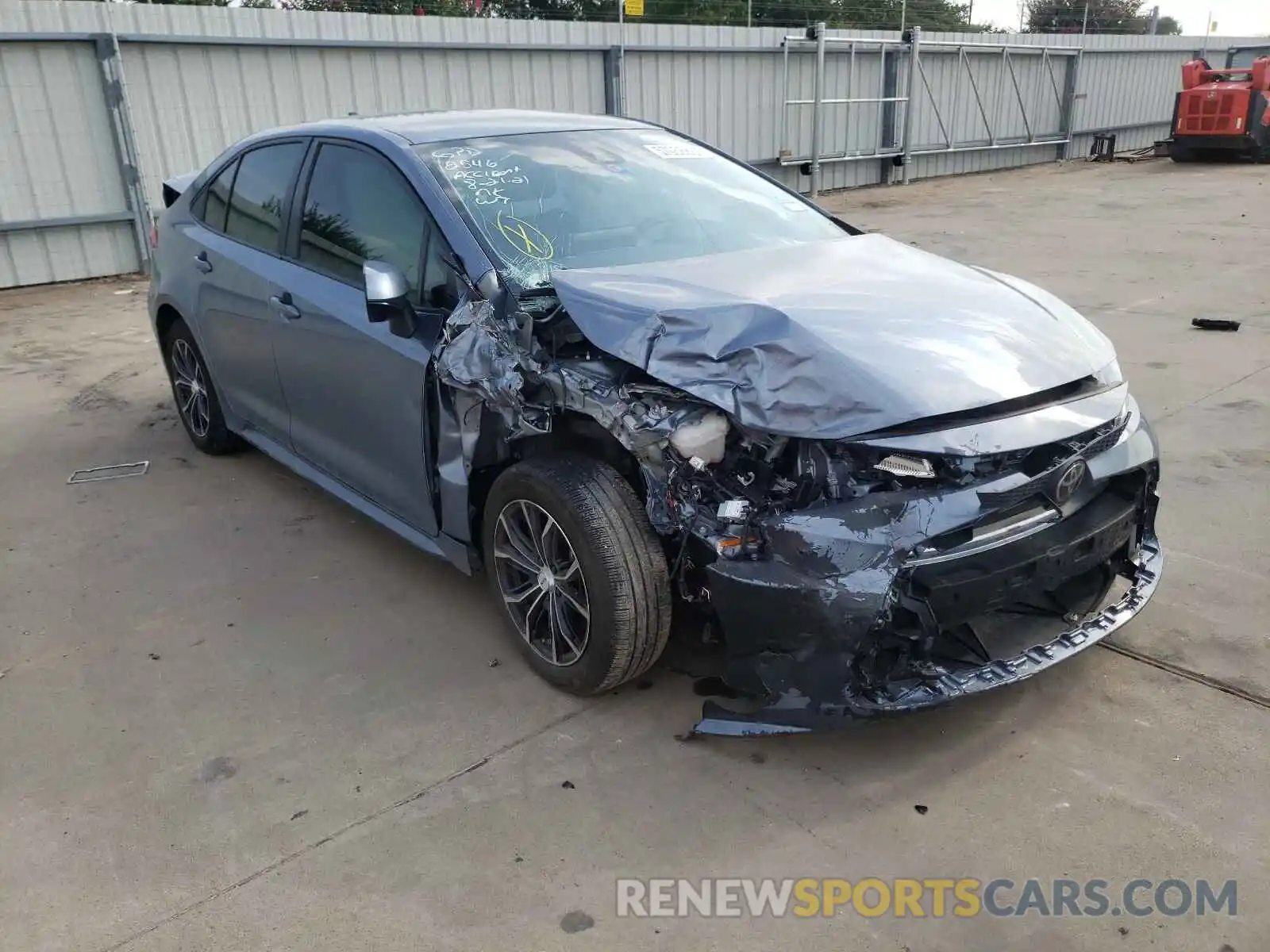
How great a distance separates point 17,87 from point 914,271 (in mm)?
9742

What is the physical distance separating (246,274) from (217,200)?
2.25ft

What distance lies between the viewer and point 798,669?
2598mm

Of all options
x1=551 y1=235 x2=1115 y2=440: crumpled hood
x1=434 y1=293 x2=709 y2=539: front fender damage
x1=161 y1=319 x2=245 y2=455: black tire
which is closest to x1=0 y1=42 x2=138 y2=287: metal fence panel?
x1=161 y1=319 x2=245 y2=455: black tire

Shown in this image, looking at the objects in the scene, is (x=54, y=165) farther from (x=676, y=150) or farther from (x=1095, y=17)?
(x=1095, y=17)

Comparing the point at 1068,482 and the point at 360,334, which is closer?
the point at 1068,482

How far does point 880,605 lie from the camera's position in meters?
2.45

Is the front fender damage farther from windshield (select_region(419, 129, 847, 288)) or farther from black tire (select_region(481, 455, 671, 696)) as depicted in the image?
windshield (select_region(419, 129, 847, 288))

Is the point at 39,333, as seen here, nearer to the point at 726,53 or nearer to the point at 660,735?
the point at 660,735

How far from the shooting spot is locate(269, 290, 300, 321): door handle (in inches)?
155

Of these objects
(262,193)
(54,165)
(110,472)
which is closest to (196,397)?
(110,472)

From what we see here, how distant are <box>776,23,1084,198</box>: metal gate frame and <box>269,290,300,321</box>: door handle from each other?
12.9 m

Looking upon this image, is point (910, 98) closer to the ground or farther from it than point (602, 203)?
closer to the ground

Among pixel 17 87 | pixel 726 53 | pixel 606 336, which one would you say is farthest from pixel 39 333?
pixel 726 53

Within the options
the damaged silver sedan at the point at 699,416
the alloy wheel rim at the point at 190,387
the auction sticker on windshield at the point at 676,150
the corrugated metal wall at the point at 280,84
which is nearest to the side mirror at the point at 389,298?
the damaged silver sedan at the point at 699,416
